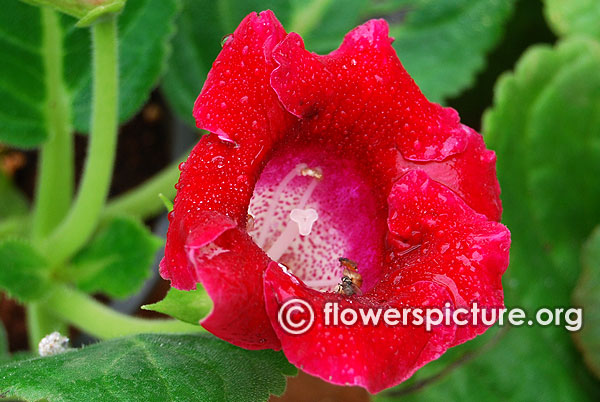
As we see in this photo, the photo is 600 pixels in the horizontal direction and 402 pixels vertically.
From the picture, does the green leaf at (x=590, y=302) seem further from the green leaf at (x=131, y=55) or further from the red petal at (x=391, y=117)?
the green leaf at (x=131, y=55)

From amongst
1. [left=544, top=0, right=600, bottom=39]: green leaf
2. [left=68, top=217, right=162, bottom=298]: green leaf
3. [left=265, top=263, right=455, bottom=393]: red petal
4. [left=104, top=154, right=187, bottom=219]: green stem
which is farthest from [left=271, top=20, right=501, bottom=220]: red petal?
[left=544, top=0, right=600, bottom=39]: green leaf

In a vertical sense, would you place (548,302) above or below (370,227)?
below

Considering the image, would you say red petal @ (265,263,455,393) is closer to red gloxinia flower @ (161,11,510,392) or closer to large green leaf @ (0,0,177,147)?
red gloxinia flower @ (161,11,510,392)

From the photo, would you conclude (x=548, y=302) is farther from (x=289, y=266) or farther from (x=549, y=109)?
(x=289, y=266)

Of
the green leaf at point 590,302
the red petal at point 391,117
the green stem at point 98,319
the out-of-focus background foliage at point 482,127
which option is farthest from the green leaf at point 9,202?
the green leaf at point 590,302

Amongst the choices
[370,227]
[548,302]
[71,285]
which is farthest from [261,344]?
[548,302]

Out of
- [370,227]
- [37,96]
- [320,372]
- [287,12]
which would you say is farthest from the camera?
[287,12]

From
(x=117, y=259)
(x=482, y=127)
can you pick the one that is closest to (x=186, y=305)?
(x=117, y=259)
